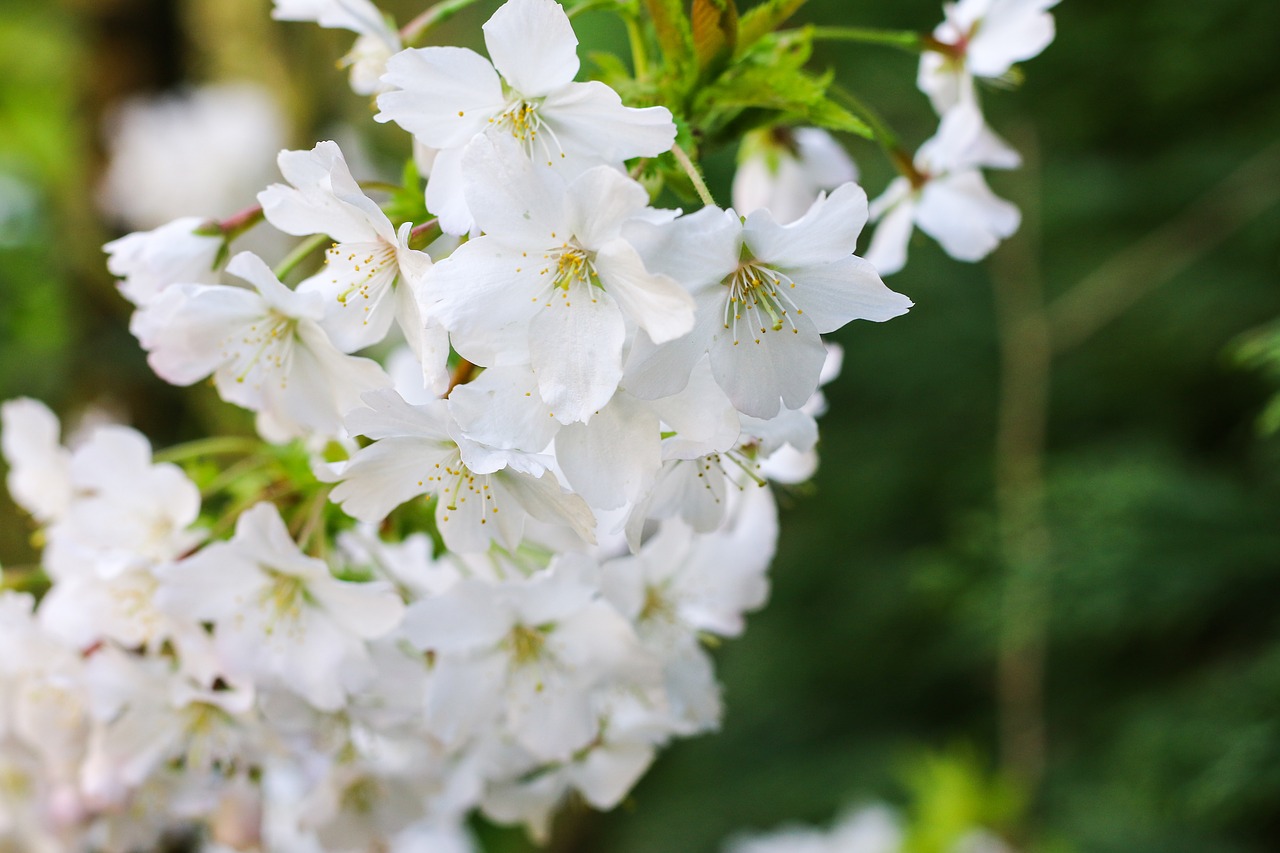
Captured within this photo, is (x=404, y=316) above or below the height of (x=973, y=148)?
below

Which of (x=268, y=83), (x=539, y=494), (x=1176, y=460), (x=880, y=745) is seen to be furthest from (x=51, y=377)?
(x=1176, y=460)

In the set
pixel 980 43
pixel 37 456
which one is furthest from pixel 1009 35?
pixel 37 456

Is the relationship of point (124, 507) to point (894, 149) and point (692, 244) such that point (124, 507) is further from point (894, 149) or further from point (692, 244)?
point (894, 149)

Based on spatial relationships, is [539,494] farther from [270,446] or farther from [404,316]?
[270,446]

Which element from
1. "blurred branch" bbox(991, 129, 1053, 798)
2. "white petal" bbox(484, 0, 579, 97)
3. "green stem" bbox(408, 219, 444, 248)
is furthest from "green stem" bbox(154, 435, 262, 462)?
"blurred branch" bbox(991, 129, 1053, 798)

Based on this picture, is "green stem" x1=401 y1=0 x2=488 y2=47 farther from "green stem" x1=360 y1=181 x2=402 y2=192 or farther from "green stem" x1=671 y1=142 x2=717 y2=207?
"green stem" x1=671 y1=142 x2=717 y2=207

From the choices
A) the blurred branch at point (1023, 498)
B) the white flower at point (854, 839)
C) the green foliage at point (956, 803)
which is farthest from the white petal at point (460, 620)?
the white flower at point (854, 839)
